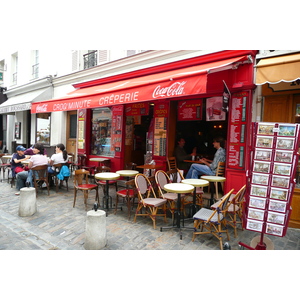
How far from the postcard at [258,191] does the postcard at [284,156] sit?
17.5 inches

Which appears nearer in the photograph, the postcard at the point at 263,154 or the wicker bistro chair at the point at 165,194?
the postcard at the point at 263,154

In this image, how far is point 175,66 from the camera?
21.5ft

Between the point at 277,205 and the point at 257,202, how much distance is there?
0.25 meters

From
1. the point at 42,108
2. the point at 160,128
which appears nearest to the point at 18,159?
the point at 42,108

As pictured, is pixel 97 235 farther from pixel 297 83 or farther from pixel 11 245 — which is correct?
pixel 297 83

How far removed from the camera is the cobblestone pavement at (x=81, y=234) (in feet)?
12.1

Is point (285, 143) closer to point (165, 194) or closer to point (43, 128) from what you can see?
point (165, 194)

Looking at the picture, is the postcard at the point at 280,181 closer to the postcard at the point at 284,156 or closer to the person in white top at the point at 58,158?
the postcard at the point at 284,156

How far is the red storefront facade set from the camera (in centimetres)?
440

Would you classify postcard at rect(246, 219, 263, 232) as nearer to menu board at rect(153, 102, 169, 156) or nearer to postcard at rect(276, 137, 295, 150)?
Result: postcard at rect(276, 137, 295, 150)

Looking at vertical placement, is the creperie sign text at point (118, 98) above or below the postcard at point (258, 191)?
above

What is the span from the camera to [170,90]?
4.27 meters

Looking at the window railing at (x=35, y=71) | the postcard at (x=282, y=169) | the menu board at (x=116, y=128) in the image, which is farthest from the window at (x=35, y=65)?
the postcard at (x=282, y=169)

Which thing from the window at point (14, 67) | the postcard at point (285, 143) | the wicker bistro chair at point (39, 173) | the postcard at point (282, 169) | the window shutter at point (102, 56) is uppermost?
the window at point (14, 67)
